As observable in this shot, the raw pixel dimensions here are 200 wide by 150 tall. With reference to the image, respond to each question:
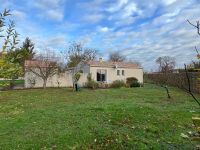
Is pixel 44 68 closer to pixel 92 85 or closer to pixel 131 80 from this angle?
pixel 92 85


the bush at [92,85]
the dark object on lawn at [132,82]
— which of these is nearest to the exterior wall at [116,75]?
the dark object on lawn at [132,82]

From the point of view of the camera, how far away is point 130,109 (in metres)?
9.73

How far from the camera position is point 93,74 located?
30.5m

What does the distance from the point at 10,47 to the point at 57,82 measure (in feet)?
A: 93.9

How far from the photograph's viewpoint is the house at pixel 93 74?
98.0 feet

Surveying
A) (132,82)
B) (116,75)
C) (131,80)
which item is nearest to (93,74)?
(116,75)

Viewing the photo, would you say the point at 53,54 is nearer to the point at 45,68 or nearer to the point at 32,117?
the point at 45,68

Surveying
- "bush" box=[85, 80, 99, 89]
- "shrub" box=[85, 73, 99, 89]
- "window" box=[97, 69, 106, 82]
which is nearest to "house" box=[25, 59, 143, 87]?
"window" box=[97, 69, 106, 82]

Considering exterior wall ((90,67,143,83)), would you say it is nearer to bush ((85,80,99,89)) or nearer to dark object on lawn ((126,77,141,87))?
dark object on lawn ((126,77,141,87))

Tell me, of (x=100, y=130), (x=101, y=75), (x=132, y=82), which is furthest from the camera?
(x=101, y=75)

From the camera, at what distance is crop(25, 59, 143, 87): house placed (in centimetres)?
2988

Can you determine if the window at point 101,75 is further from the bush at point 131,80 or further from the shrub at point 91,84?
the bush at point 131,80

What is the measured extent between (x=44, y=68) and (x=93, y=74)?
6.08 meters

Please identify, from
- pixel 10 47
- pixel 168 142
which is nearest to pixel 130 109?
pixel 168 142
